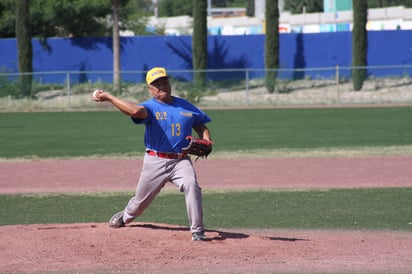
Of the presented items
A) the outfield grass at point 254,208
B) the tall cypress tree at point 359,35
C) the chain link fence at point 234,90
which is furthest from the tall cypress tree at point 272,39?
the outfield grass at point 254,208

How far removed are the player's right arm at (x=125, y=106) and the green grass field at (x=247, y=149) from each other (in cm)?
324

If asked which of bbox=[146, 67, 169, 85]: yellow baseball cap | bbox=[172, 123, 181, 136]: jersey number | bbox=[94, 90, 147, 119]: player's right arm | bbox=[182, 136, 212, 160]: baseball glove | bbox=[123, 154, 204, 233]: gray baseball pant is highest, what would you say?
bbox=[146, 67, 169, 85]: yellow baseball cap

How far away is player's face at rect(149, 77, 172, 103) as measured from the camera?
9.17 metres

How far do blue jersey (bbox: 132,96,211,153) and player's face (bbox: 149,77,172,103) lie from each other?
62mm

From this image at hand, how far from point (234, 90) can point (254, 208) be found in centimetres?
2813

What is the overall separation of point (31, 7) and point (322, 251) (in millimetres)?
42313

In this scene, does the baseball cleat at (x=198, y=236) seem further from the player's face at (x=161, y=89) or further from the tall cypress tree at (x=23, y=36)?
the tall cypress tree at (x=23, y=36)

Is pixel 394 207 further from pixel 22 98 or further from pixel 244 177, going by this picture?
pixel 22 98

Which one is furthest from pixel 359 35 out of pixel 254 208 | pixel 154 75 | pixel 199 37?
pixel 154 75

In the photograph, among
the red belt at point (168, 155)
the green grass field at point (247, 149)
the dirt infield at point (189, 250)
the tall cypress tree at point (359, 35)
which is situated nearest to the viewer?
the dirt infield at point (189, 250)

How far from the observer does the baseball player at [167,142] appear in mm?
9188

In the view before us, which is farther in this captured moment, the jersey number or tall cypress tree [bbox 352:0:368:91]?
tall cypress tree [bbox 352:0:368:91]

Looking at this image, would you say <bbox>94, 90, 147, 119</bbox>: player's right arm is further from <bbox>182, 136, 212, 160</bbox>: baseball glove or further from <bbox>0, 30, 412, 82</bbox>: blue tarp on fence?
<bbox>0, 30, 412, 82</bbox>: blue tarp on fence

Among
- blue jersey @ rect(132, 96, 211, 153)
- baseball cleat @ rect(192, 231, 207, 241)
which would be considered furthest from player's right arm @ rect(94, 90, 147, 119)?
baseball cleat @ rect(192, 231, 207, 241)
